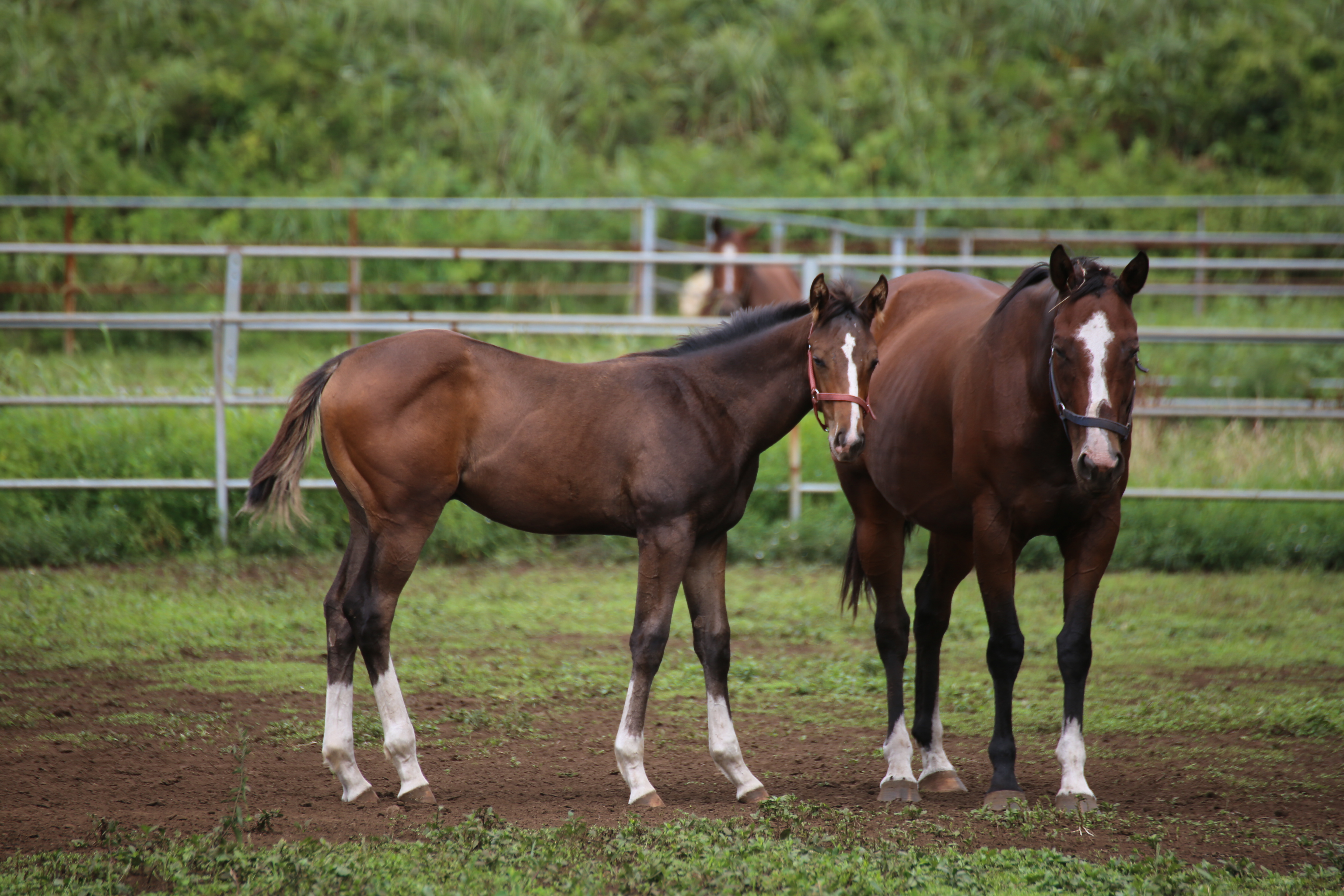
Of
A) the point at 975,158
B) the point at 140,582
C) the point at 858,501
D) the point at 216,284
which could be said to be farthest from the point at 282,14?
the point at 858,501

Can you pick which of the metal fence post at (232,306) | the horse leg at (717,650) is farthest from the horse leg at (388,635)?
the metal fence post at (232,306)

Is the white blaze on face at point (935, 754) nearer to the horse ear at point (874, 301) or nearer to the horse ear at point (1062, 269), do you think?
the horse ear at point (874, 301)

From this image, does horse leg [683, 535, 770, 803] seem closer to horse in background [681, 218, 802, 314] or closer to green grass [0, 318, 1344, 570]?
green grass [0, 318, 1344, 570]

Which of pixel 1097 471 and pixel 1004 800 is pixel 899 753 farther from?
pixel 1097 471

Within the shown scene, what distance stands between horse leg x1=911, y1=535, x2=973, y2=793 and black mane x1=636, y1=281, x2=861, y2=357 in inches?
49.5

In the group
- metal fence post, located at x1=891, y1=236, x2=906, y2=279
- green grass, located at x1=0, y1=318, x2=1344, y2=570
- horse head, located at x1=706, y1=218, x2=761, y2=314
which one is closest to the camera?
green grass, located at x1=0, y1=318, x2=1344, y2=570

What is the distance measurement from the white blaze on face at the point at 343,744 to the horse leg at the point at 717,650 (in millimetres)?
1287

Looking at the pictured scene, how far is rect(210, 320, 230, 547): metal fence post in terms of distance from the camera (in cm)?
884

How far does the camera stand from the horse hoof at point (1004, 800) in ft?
14.0

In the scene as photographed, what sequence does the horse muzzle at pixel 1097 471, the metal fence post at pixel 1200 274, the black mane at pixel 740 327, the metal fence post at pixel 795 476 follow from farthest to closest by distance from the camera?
the metal fence post at pixel 1200 274, the metal fence post at pixel 795 476, the black mane at pixel 740 327, the horse muzzle at pixel 1097 471

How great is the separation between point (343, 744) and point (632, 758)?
104 cm

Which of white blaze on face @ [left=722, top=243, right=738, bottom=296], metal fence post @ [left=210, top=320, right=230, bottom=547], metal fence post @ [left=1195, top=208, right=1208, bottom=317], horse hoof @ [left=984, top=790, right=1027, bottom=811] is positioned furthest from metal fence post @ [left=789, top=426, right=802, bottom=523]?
metal fence post @ [left=1195, top=208, right=1208, bottom=317]

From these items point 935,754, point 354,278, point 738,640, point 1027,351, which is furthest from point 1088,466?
point 354,278

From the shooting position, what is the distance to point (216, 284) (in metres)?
14.4
